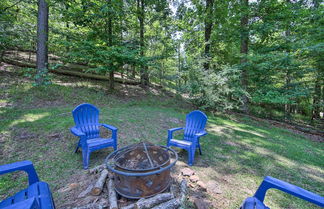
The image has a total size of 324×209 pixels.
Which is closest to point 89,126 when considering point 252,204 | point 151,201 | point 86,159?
point 86,159

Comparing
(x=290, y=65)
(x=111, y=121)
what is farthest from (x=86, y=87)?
(x=290, y=65)

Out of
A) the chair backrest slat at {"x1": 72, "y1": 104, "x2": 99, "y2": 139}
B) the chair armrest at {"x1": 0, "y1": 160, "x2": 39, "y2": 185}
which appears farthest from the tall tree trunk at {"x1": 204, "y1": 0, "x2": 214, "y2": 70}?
the chair armrest at {"x1": 0, "y1": 160, "x2": 39, "y2": 185}

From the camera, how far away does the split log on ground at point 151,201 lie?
1.46 m

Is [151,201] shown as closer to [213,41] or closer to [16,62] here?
[213,41]

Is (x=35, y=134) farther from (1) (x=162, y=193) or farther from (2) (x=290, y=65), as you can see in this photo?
(2) (x=290, y=65)

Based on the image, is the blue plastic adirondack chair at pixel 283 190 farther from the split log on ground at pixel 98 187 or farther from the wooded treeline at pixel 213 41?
the wooded treeline at pixel 213 41

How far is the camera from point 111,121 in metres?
4.34

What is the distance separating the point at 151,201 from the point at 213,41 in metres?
9.11

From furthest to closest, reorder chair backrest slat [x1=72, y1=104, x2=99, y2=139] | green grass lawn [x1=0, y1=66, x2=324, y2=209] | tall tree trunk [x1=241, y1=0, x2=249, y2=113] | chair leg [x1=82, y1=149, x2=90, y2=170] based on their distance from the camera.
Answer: tall tree trunk [x1=241, y1=0, x2=249, y2=113], chair backrest slat [x1=72, y1=104, x2=99, y2=139], chair leg [x1=82, y1=149, x2=90, y2=170], green grass lawn [x1=0, y1=66, x2=324, y2=209]

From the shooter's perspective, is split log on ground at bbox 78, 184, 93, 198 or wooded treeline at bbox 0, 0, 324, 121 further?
wooded treeline at bbox 0, 0, 324, 121

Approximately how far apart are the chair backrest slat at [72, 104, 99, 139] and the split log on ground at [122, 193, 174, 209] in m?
1.89

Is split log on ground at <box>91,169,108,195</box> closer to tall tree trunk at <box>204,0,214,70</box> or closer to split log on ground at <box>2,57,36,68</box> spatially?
tall tree trunk at <box>204,0,214,70</box>

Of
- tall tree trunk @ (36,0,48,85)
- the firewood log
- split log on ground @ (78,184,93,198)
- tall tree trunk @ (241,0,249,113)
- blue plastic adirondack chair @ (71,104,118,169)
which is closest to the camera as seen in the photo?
the firewood log

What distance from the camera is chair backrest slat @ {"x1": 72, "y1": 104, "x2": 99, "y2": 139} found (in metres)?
2.85
